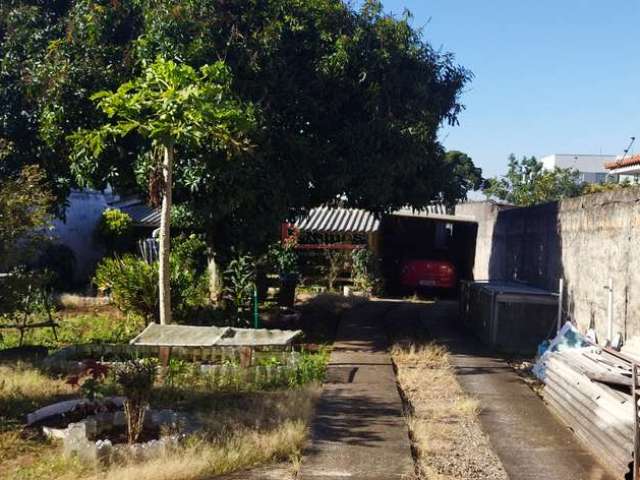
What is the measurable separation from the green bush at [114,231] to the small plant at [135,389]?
1398 cm

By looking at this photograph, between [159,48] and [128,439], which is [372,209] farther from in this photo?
[128,439]

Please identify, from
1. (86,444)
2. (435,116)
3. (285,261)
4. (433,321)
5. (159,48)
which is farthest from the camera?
(285,261)

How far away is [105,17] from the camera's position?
37.4ft

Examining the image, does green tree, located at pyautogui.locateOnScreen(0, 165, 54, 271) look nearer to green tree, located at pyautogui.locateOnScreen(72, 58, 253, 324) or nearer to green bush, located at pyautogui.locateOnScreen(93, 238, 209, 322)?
green tree, located at pyautogui.locateOnScreen(72, 58, 253, 324)

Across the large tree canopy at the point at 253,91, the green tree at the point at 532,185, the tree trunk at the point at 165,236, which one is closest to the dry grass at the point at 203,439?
the tree trunk at the point at 165,236

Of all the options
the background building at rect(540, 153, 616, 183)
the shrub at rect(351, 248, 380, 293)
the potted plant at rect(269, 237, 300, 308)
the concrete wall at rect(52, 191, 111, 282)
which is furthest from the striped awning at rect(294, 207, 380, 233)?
the background building at rect(540, 153, 616, 183)

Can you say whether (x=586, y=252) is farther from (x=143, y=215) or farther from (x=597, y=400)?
(x=143, y=215)

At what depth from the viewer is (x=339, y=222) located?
68.1 ft

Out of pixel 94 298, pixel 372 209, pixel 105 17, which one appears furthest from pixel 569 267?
pixel 94 298

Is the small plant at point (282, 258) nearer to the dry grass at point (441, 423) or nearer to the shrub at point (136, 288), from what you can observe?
the shrub at point (136, 288)

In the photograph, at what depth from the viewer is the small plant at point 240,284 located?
40.0 ft

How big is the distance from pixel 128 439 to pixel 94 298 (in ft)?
32.8

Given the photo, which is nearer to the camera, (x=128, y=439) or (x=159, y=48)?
(x=128, y=439)

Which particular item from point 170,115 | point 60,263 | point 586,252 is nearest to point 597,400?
point 586,252
